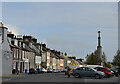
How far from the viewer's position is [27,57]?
77.5 meters

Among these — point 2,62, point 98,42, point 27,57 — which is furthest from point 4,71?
point 98,42

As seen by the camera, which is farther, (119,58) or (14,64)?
(119,58)

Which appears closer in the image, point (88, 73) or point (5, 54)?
point (88, 73)

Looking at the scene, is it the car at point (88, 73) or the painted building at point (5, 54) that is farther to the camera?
the painted building at point (5, 54)

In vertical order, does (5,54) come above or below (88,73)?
above

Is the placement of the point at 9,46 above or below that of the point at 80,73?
above

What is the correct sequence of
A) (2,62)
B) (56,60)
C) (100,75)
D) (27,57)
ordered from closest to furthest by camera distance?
1. (100,75)
2. (2,62)
3. (27,57)
4. (56,60)

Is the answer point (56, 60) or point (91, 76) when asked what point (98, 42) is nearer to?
point (56, 60)

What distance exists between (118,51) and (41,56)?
30124 millimetres

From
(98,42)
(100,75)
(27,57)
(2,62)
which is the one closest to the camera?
(100,75)

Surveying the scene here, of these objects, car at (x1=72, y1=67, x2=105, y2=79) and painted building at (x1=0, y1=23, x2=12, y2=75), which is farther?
painted building at (x1=0, y1=23, x2=12, y2=75)

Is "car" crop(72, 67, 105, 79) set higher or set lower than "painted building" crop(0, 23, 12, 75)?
lower

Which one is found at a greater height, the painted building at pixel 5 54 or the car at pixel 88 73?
the painted building at pixel 5 54

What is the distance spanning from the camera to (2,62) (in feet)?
186
